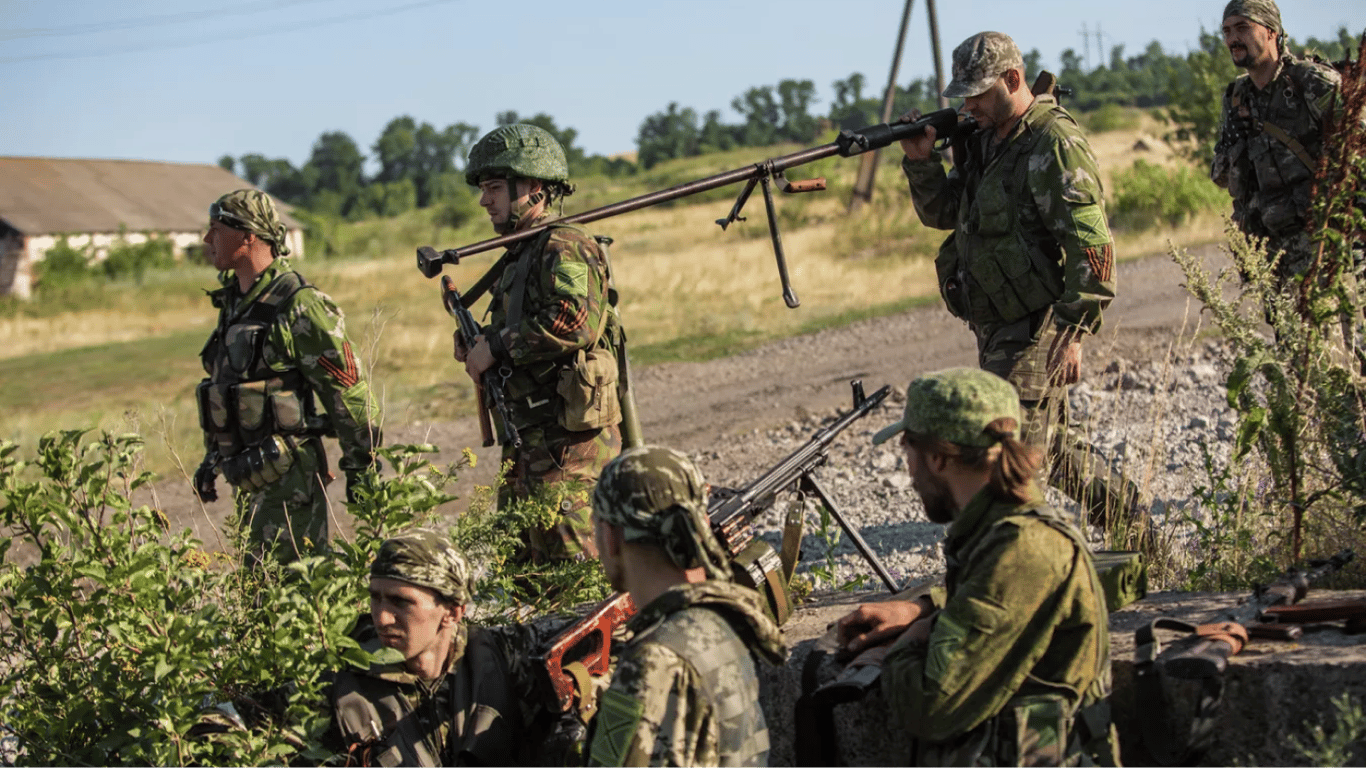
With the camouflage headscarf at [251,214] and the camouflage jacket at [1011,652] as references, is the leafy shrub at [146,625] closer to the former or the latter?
the camouflage jacket at [1011,652]

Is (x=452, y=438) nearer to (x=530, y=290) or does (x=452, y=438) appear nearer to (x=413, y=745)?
(x=530, y=290)

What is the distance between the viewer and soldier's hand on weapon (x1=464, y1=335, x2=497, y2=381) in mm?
4938

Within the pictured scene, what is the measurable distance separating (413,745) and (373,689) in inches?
7.4

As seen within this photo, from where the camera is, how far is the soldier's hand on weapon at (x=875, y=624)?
130 inches

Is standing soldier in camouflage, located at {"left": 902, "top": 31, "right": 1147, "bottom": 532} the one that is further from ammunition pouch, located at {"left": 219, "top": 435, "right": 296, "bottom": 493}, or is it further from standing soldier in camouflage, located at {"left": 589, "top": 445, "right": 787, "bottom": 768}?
ammunition pouch, located at {"left": 219, "top": 435, "right": 296, "bottom": 493}

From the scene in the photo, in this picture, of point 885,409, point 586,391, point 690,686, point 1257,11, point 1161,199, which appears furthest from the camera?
point 1161,199

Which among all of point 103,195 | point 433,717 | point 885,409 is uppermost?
point 103,195

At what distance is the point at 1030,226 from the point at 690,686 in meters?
2.86

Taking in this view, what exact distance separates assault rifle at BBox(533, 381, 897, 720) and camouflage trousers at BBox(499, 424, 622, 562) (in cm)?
82

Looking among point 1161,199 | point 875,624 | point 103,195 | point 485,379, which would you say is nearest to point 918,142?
point 485,379

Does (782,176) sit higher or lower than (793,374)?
higher

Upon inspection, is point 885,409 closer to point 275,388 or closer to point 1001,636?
point 275,388

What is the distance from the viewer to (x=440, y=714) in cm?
345

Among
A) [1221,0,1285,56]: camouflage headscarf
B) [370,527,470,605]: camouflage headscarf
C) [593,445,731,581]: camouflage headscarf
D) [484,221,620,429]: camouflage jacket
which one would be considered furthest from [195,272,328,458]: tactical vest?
[1221,0,1285,56]: camouflage headscarf
